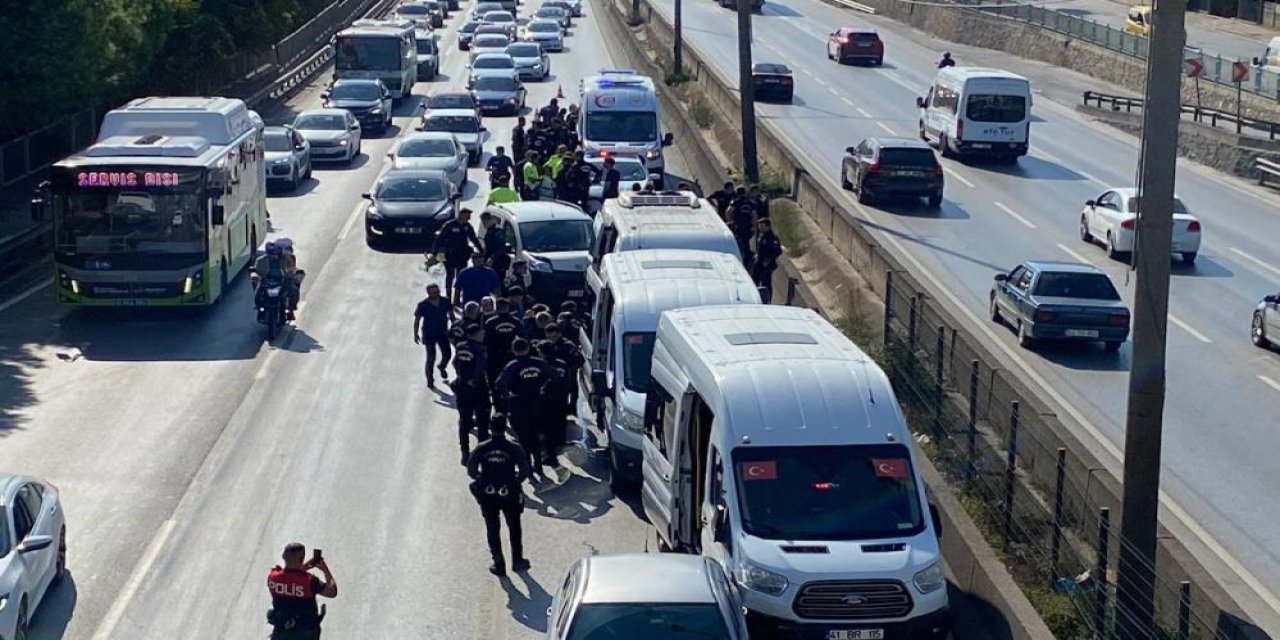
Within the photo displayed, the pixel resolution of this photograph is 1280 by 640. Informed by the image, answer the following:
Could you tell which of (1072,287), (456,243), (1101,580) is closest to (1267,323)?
(1072,287)

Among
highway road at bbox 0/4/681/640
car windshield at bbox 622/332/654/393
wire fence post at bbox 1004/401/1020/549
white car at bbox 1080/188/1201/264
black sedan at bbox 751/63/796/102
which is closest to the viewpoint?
wire fence post at bbox 1004/401/1020/549

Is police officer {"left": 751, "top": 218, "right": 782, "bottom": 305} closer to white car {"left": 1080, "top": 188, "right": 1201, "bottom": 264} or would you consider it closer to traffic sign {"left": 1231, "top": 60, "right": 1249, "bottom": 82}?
white car {"left": 1080, "top": 188, "right": 1201, "bottom": 264}

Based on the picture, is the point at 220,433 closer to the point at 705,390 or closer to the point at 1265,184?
the point at 705,390

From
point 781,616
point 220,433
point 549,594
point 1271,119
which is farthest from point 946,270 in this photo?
point 1271,119

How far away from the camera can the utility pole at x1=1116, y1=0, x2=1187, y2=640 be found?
12.4m

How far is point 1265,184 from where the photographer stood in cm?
4709

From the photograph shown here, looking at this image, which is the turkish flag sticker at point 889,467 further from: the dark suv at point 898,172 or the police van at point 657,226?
the dark suv at point 898,172

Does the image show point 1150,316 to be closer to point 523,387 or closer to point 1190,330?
point 523,387

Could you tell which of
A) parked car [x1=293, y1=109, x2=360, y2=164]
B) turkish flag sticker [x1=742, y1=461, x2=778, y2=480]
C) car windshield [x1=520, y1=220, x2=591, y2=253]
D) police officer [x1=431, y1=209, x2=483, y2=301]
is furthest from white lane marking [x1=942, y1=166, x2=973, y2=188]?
turkish flag sticker [x1=742, y1=461, x2=778, y2=480]

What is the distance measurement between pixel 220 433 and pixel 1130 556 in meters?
11.4

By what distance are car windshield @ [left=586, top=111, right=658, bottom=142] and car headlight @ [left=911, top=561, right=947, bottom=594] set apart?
27.6 metres

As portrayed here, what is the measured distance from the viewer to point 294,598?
496 inches

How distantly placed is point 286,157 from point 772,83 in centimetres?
2246

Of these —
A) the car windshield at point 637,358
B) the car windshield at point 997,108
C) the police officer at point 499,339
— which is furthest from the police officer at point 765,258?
the car windshield at point 997,108
